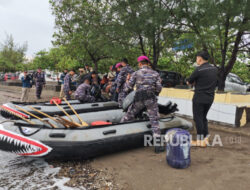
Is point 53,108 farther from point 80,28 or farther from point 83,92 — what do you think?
point 80,28

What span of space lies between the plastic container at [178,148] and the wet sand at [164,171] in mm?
112

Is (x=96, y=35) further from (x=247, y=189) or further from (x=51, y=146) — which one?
(x=247, y=189)

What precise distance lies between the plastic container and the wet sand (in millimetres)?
112

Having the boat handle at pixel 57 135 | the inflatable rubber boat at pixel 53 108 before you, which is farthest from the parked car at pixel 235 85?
the boat handle at pixel 57 135

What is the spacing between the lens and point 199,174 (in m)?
3.28

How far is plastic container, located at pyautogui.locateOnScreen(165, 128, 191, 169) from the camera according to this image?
334 centimetres

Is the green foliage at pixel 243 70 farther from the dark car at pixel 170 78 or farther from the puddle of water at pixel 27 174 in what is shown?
the puddle of water at pixel 27 174

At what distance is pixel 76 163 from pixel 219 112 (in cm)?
451

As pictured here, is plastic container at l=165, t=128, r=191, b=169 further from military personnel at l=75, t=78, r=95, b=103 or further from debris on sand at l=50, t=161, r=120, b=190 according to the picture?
military personnel at l=75, t=78, r=95, b=103

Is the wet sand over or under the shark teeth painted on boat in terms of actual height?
under

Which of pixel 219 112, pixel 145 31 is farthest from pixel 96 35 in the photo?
pixel 219 112

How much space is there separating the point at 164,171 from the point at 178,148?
1.41ft

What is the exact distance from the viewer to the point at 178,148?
3.37m

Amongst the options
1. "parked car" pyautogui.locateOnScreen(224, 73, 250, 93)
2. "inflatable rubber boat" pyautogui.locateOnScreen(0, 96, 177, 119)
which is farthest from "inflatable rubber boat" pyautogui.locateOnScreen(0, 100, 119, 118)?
"parked car" pyautogui.locateOnScreen(224, 73, 250, 93)
